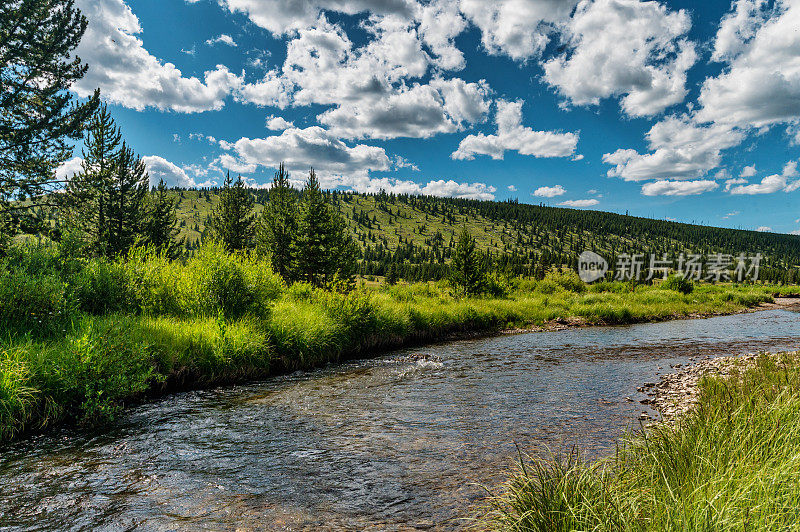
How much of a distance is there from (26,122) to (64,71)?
3693 mm

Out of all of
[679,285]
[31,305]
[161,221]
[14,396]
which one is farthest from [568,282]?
[14,396]

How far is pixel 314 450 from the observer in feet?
29.5

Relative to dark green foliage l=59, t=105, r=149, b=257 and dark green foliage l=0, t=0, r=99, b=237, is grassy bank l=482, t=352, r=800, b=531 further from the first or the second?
dark green foliage l=59, t=105, r=149, b=257

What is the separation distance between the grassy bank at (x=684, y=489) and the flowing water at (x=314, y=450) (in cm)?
150

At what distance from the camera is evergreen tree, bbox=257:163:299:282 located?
54875 millimetres

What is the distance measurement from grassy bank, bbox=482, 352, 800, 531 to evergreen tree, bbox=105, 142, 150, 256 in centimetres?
4612

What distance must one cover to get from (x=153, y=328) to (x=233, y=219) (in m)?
46.9

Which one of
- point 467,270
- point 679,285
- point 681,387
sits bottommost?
point 681,387

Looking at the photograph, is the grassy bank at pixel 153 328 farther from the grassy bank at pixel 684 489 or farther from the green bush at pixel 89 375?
the grassy bank at pixel 684 489

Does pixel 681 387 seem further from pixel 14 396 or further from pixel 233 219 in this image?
pixel 233 219

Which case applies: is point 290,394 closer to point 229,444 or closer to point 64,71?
point 229,444

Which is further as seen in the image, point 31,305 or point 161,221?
point 161,221

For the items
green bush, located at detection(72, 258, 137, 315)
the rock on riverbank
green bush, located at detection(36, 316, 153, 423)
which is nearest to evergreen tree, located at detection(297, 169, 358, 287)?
green bush, located at detection(72, 258, 137, 315)

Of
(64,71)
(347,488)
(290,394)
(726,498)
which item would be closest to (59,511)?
(347,488)
